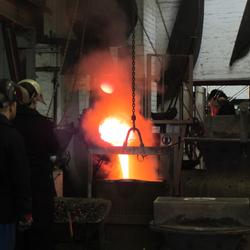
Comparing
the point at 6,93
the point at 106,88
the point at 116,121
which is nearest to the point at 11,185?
the point at 6,93

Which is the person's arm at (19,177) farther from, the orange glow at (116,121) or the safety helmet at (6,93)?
the orange glow at (116,121)

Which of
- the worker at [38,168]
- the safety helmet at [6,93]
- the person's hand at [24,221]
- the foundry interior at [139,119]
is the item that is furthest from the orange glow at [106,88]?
the person's hand at [24,221]

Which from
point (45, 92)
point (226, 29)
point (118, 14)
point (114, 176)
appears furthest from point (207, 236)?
point (226, 29)

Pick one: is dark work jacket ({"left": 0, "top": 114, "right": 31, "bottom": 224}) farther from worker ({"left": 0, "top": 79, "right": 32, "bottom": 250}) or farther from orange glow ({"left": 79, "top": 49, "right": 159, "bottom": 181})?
orange glow ({"left": 79, "top": 49, "right": 159, "bottom": 181})

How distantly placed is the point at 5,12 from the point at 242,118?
343cm

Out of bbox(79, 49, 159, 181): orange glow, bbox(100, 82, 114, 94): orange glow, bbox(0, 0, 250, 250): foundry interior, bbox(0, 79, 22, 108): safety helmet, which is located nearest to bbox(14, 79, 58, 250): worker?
bbox(0, 0, 250, 250): foundry interior

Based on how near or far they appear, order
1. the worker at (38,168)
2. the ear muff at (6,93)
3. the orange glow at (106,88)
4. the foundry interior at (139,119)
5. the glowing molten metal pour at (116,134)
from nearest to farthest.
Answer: the ear muff at (6,93) < the worker at (38,168) < the foundry interior at (139,119) < the glowing molten metal pour at (116,134) < the orange glow at (106,88)

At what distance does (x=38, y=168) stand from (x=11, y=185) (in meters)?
0.69

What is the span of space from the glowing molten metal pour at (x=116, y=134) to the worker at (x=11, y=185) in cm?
311

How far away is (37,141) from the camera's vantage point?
13.5 ft

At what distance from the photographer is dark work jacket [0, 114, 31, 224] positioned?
338cm

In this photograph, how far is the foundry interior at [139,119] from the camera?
445 cm

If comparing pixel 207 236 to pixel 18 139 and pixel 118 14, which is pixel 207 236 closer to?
pixel 18 139

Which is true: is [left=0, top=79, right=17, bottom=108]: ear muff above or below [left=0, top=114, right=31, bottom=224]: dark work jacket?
above
